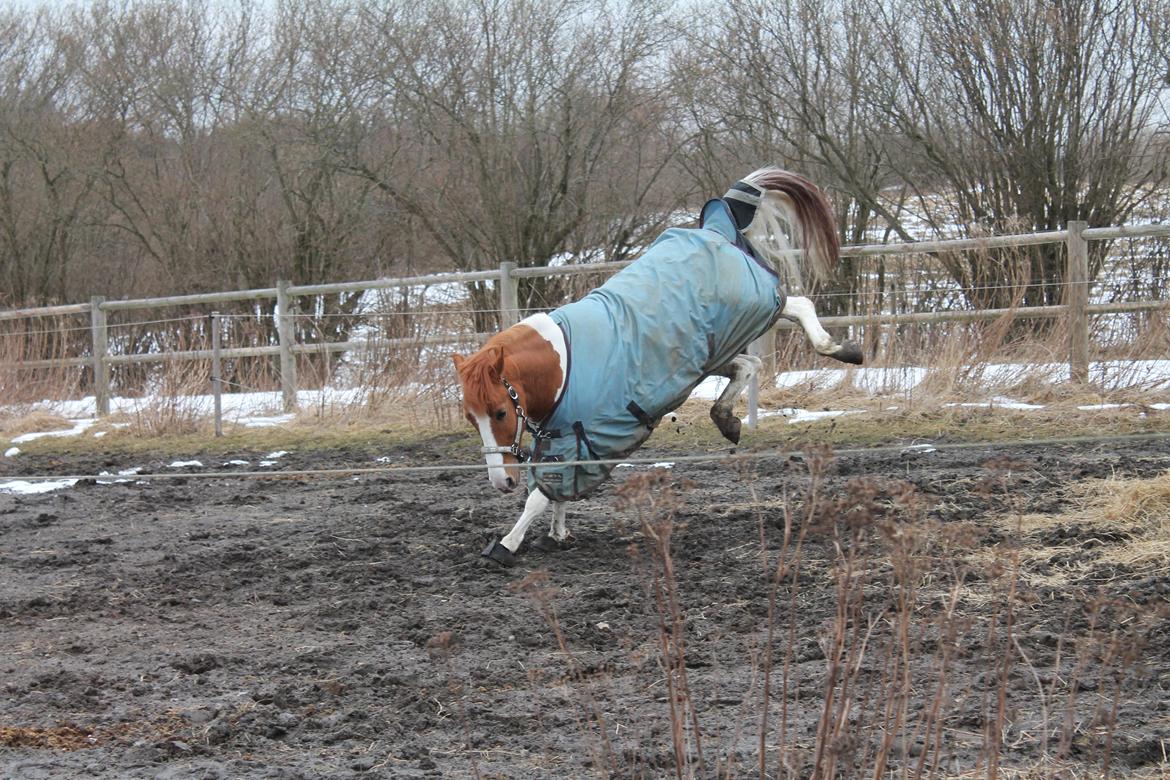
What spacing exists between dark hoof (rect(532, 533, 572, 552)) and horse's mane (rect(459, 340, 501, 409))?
101cm

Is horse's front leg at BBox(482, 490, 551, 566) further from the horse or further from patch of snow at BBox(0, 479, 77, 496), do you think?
patch of snow at BBox(0, 479, 77, 496)

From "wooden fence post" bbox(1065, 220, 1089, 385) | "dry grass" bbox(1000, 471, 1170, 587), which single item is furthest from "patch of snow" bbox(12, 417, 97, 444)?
"dry grass" bbox(1000, 471, 1170, 587)

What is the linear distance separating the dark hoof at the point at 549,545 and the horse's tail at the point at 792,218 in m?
2.00

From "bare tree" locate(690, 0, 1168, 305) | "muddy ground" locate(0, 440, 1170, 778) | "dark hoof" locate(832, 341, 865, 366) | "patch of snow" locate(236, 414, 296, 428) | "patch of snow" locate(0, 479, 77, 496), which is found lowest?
"muddy ground" locate(0, 440, 1170, 778)

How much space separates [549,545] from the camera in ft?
20.9

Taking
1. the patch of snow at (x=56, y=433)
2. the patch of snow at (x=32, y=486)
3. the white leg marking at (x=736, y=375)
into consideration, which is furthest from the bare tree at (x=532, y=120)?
the white leg marking at (x=736, y=375)

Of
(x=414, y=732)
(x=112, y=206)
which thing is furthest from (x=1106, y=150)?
(x=112, y=206)

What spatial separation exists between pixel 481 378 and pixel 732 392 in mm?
1695

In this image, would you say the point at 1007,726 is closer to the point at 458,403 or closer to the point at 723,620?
the point at 723,620

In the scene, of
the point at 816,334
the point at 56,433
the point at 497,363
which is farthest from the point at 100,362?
the point at 816,334

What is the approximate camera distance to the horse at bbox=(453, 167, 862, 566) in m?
5.79

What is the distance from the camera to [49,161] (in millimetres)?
21094

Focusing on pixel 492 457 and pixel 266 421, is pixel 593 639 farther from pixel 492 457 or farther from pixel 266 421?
pixel 266 421

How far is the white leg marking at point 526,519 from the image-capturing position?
6035mm
